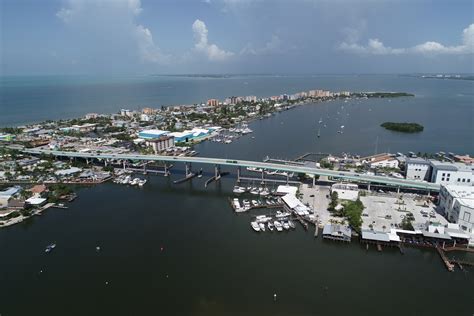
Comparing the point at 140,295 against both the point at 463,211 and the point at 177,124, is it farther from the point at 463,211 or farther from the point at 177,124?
the point at 177,124

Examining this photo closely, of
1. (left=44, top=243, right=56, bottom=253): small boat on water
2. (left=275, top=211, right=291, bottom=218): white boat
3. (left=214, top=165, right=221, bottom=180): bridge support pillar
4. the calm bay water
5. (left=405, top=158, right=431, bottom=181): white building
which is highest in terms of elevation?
(left=405, top=158, right=431, bottom=181): white building

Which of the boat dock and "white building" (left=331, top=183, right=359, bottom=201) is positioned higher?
"white building" (left=331, top=183, right=359, bottom=201)

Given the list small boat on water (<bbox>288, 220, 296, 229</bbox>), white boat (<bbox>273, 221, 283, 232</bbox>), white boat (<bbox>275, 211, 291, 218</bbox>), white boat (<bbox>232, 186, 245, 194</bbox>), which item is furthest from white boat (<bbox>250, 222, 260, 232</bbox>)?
white boat (<bbox>232, 186, 245, 194</bbox>)

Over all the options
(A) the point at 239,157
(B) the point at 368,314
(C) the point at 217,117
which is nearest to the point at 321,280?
(B) the point at 368,314

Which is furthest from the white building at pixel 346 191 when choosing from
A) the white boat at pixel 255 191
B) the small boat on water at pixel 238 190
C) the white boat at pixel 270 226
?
the small boat on water at pixel 238 190

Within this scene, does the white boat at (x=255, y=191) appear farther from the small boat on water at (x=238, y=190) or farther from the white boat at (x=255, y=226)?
the white boat at (x=255, y=226)

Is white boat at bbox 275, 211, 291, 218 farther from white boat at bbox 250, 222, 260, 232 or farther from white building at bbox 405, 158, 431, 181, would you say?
white building at bbox 405, 158, 431, 181
